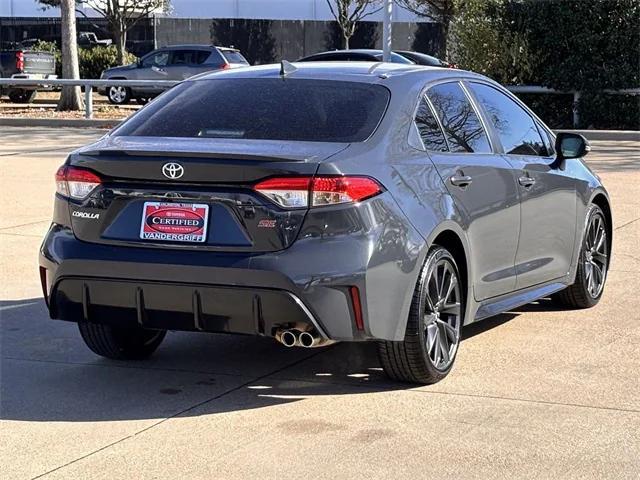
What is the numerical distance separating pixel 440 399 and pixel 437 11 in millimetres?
32272

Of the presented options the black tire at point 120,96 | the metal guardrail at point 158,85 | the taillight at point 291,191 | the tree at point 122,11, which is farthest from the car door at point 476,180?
the tree at point 122,11

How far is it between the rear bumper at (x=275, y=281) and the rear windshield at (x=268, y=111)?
0.53 m

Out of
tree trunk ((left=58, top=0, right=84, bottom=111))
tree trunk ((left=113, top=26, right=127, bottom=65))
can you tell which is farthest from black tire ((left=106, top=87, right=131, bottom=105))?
tree trunk ((left=113, top=26, right=127, bottom=65))

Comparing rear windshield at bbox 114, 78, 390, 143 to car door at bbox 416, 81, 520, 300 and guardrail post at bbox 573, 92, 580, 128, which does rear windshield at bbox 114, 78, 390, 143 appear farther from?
guardrail post at bbox 573, 92, 580, 128

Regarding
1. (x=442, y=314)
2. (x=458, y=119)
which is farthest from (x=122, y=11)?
(x=442, y=314)

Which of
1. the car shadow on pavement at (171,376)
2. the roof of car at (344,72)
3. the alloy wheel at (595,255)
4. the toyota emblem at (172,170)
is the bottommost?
the car shadow on pavement at (171,376)

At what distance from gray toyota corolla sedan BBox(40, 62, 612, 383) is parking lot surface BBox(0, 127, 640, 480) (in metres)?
0.30

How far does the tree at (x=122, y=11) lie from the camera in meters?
38.0

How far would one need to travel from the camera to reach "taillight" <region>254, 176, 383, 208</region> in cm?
538

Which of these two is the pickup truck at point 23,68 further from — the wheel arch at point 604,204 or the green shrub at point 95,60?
the wheel arch at point 604,204

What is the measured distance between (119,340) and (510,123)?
2627mm

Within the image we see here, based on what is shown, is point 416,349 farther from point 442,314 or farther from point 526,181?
point 526,181

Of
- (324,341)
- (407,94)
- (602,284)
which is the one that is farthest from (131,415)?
(602,284)

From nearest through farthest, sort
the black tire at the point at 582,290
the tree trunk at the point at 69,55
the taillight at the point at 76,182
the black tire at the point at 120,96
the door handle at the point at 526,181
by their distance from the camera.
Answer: the taillight at the point at 76,182 → the door handle at the point at 526,181 → the black tire at the point at 582,290 → the tree trunk at the point at 69,55 → the black tire at the point at 120,96
